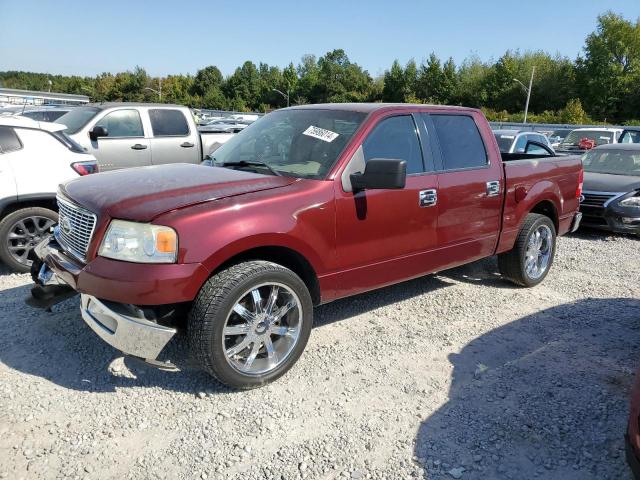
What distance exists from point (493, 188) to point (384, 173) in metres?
1.79

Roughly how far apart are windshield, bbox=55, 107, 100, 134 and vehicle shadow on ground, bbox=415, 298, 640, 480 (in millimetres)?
7464

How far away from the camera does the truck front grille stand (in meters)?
3.25

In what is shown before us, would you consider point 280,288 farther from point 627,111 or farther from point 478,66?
point 478,66

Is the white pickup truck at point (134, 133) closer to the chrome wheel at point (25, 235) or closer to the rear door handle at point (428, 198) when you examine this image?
the chrome wheel at point (25, 235)

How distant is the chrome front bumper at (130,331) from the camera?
2.95 m

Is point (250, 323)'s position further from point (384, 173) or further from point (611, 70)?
point (611, 70)

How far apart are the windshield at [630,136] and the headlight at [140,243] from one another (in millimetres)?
14780

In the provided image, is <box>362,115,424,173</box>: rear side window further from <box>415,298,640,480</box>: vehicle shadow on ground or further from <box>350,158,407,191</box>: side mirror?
<box>415,298,640,480</box>: vehicle shadow on ground

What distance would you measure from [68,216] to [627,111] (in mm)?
69657

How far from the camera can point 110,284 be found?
2.96m

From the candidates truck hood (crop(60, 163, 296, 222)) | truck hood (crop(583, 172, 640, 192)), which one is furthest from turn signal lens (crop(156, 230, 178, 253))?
truck hood (crop(583, 172, 640, 192))

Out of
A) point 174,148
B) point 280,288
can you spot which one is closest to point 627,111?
point 174,148

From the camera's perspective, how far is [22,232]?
536 cm

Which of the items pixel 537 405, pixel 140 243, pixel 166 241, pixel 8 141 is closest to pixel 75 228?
pixel 140 243
